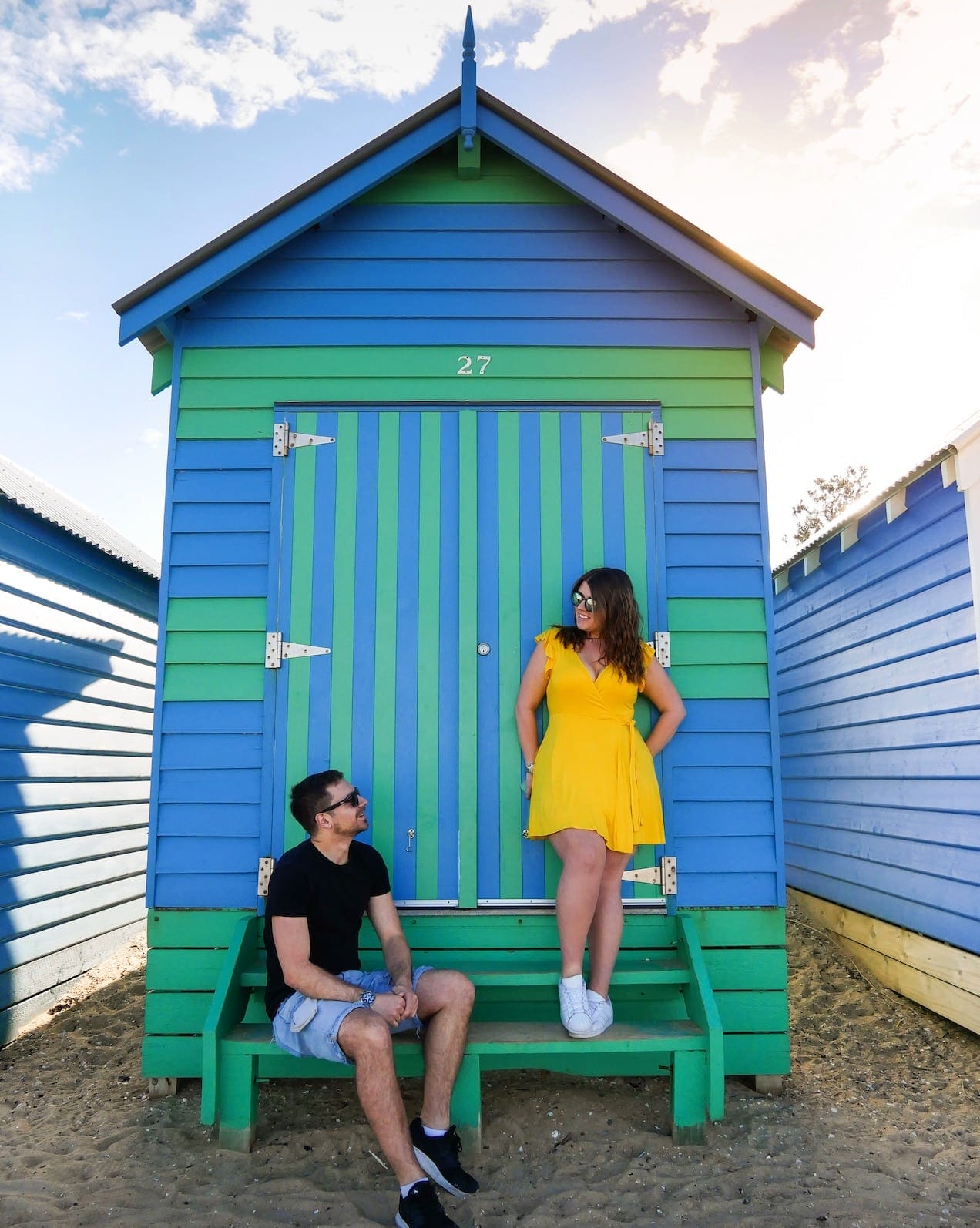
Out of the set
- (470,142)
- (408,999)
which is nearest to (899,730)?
(408,999)

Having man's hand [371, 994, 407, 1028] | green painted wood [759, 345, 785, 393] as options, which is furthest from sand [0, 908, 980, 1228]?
green painted wood [759, 345, 785, 393]

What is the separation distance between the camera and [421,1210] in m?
2.25

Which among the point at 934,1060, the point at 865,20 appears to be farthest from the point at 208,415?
the point at 865,20

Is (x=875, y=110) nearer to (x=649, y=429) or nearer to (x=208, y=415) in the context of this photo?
(x=649, y=429)

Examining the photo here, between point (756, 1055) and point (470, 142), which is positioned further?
point (470, 142)

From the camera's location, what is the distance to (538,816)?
3213 millimetres

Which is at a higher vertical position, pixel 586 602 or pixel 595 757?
pixel 586 602

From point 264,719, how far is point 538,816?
47.0 inches

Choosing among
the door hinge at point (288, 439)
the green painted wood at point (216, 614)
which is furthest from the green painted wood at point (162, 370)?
the green painted wood at point (216, 614)

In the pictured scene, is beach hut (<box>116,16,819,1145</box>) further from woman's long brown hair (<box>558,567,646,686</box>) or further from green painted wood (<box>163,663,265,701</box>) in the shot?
woman's long brown hair (<box>558,567,646,686</box>)

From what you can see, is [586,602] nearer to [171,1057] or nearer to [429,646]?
[429,646]

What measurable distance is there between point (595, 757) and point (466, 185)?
8.66 ft

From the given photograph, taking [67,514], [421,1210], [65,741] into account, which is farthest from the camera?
[67,514]

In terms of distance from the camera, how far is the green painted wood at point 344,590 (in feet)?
11.3
